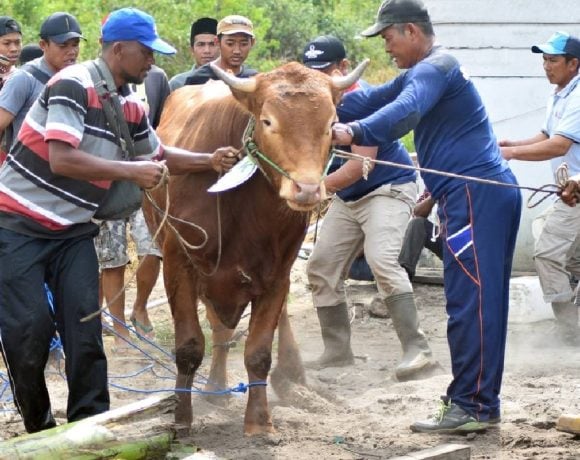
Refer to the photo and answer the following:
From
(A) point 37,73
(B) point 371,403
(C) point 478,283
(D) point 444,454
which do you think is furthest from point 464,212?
(A) point 37,73

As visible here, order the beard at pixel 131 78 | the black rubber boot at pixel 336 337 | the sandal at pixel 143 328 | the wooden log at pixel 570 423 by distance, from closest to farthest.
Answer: the beard at pixel 131 78 → the wooden log at pixel 570 423 → the black rubber boot at pixel 336 337 → the sandal at pixel 143 328

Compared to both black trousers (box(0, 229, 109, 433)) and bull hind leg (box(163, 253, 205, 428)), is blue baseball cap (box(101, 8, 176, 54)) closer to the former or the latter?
black trousers (box(0, 229, 109, 433))

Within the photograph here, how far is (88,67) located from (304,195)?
50.4 inches

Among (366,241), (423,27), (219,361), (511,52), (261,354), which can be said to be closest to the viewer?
(423,27)

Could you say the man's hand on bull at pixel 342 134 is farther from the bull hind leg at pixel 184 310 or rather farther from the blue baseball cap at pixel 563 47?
the blue baseball cap at pixel 563 47

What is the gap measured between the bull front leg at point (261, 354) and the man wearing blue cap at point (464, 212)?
0.90 metres

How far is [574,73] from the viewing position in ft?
30.5

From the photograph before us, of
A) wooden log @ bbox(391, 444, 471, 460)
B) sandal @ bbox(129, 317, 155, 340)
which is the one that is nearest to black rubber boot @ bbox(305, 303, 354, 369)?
sandal @ bbox(129, 317, 155, 340)

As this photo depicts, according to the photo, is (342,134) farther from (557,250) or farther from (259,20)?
(259,20)

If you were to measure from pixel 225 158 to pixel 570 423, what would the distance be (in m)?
2.37

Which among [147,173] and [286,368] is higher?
[147,173]

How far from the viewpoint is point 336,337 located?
29.1 ft

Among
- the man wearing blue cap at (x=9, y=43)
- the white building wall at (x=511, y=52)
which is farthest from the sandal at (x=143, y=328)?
the white building wall at (x=511, y=52)

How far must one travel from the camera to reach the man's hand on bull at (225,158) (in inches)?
253
